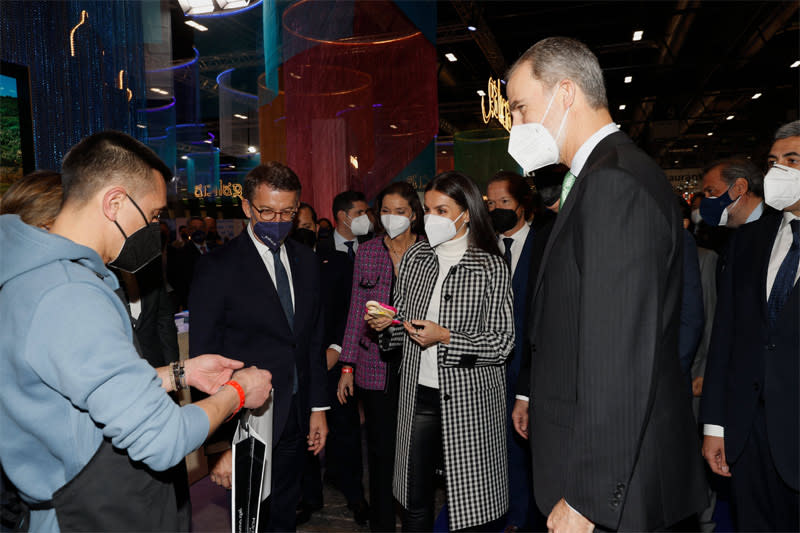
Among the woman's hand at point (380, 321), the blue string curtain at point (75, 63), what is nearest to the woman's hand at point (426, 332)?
the woman's hand at point (380, 321)

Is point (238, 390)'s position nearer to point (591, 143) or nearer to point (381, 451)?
point (591, 143)

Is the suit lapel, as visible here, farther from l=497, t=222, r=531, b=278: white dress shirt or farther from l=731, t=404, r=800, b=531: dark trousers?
l=497, t=222, r=531, b=278: white dress shirt

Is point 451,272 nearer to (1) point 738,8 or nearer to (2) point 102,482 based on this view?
(2) point 102,482

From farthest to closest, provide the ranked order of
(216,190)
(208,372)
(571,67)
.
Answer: (216,190), (208,372), (571,67)

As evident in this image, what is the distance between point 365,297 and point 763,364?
195cm

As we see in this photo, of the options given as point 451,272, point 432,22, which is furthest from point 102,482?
point 432,22

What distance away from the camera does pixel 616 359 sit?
1.11 meters

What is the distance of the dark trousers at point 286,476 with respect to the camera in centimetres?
228

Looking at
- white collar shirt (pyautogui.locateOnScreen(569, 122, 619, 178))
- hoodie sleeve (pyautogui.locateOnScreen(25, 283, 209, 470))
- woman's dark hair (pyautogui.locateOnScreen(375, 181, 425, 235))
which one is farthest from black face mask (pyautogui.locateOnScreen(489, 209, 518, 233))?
hoodie sleeve (pyautogui.locateOnScreen(25, 283, 209, 470))

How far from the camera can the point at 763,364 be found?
198 centimetres

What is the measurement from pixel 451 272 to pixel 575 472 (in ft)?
4.41

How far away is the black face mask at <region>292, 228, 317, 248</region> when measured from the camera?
3.99m

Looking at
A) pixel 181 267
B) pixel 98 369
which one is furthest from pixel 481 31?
pixel 98 369

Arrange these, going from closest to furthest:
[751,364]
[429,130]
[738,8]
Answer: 1. [751,364]
2. [429,130]
3. [738,8]
